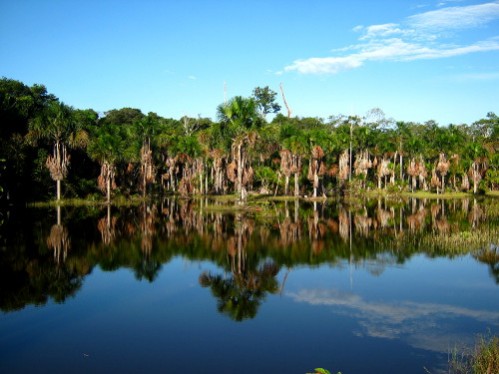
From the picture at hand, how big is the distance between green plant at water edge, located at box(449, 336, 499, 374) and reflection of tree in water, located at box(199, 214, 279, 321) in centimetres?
615

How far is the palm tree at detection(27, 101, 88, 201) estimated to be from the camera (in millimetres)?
56969

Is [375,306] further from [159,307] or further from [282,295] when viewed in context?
[159,307]

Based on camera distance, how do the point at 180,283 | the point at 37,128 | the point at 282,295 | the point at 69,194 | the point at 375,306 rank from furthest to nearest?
the point at 69,194 < the point at 37,128 < the point at 180,283 < the point at 282,295 < the point at 375,306

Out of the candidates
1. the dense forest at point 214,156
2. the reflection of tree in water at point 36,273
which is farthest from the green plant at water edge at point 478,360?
→ the dense forest at point 214,156

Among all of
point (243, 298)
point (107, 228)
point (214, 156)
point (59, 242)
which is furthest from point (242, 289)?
point (214, 156)

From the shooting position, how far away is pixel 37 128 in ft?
189

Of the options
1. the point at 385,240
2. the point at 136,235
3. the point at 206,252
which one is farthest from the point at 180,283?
the point at 385,240

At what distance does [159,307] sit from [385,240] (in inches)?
706

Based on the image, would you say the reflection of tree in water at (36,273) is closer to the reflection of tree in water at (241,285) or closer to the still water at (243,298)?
the still water at (243,298)

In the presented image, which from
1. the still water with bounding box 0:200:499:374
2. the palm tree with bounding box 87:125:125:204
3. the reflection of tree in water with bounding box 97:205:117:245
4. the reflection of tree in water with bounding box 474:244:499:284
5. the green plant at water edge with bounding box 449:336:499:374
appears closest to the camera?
the green plant at water edge with bounding box 449:336:499:374

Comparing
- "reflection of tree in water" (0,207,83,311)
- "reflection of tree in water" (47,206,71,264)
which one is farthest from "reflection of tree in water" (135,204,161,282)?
"reflection of tree in water" (47,206,71,264)

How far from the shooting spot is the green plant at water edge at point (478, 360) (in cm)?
1108

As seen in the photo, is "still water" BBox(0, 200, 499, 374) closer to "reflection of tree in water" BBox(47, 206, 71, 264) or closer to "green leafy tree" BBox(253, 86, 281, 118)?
"reflection of tree in water" BBox(47, 206, 71, 264)

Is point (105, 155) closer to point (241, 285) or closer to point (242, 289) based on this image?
point (241, 285)
